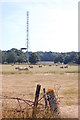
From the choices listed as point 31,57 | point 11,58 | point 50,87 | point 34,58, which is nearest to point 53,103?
point 50,87

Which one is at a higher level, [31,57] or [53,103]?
[31,57]

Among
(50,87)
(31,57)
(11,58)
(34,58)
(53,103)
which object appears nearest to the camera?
(53,103)

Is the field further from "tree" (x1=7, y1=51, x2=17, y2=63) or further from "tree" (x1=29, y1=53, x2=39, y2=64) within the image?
"tree" (x1=29, y1=53, x2=39, y2=64)

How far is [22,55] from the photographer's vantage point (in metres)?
130

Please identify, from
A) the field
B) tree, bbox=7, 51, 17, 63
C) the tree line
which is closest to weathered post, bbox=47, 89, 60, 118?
the field

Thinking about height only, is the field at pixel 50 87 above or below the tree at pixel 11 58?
below

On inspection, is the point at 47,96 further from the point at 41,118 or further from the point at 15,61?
the point at 15,61

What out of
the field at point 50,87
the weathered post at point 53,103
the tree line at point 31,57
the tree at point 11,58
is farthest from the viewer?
the tree line at point 31,57

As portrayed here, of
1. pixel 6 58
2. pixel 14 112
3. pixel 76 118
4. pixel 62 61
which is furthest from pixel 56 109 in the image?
pixel 62 61

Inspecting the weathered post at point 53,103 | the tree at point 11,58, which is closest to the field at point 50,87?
the weathered post at point 53,103

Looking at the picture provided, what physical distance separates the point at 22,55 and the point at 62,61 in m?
19.8

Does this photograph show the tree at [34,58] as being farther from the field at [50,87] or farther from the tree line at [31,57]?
the field at [50,87]

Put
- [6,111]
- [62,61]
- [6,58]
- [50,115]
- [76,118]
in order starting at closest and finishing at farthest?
[50,115], [6,111], [76,118], [6,58], [62,61]

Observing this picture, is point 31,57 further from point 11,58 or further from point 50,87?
point 50,87
